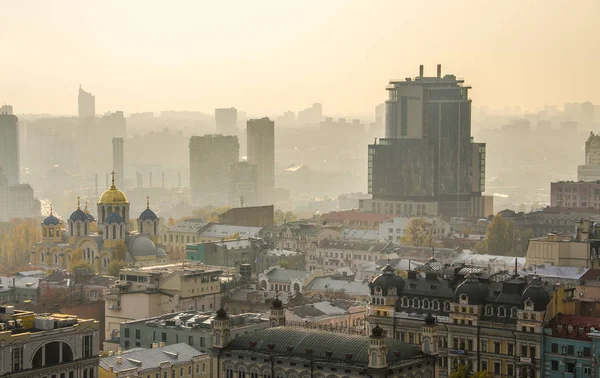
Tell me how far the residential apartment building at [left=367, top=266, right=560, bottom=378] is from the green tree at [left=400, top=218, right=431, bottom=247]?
61.0 metres

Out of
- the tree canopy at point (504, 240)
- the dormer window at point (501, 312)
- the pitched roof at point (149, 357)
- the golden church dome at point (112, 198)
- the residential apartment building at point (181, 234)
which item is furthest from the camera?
the residential apartment building at point (181, 234)

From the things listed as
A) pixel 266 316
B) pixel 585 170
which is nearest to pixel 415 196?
pixel 585 170

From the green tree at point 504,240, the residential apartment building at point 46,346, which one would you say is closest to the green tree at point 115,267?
the green tree at point 504,240

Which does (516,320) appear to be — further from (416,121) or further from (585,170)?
(585,170)

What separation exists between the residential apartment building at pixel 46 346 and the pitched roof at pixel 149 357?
196 inches

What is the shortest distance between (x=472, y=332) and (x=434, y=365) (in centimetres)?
799

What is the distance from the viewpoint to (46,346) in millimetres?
53406

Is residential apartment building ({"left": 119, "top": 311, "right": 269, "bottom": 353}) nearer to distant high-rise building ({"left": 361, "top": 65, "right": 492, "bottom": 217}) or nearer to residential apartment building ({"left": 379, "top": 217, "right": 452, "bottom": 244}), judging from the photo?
residential apartment building ({"left": 379, "top": 217, "right": 452, "bottom": 244})

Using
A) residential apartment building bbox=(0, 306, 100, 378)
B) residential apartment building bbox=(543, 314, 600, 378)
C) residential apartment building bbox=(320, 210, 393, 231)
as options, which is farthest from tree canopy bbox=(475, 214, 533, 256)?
residential apartment building bbox=(0, 306, 100, 378)

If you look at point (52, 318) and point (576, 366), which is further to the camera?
point (576, 366)

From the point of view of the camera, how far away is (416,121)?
177750 mm

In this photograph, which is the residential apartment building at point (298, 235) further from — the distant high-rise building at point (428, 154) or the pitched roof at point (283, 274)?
the distant high-rise building at point (428, 154)

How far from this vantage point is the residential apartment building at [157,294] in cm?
8175

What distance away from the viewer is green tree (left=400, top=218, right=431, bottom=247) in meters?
129
